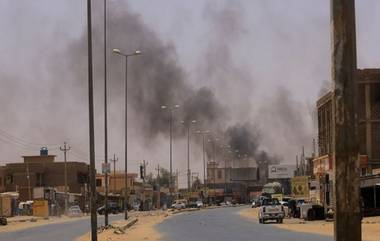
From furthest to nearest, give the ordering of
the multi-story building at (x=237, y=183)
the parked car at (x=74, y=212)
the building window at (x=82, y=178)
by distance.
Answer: the multi-story building at (x=237, y=183) < the parked car at (x=74, y=212) < the building window at (x=82, y=178)

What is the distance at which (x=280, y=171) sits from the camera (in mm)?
161000

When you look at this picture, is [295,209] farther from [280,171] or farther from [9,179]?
[280,171]

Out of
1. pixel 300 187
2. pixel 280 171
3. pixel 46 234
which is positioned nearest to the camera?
pixel 46 234

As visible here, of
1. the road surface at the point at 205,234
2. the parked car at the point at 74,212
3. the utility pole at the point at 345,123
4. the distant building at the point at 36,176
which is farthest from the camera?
the distant building at the point at 36,176

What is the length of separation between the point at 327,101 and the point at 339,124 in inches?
3013

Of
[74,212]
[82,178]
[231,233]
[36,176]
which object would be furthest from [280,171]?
[82,178]

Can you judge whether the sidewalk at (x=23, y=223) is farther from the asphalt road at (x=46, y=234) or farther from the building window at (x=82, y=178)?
the building window at (x=82, y=178)

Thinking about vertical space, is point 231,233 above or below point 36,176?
below

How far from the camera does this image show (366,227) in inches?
1711

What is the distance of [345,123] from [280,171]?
156 metres

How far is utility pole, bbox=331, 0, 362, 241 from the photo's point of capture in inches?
259

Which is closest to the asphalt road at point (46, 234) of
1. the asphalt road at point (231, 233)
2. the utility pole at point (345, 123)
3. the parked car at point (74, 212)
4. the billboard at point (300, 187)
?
the asphalt road at point (231, 233)

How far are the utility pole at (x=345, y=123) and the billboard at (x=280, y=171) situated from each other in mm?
153639

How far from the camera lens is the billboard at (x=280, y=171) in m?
160
